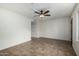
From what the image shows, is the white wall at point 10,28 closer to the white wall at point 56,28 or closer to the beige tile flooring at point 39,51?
the beige tile flooring at point 39,51

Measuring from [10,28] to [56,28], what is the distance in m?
5.06

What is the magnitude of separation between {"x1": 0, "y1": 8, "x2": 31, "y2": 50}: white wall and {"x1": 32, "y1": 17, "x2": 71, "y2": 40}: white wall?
143 inches

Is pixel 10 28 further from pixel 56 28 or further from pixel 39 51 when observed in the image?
pixel 56 28

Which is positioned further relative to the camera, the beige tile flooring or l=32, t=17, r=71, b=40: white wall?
l=32, t=17, r=71, b=40: white wall

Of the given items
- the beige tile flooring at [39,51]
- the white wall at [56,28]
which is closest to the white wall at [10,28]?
the beige tile flooring at [39,51]

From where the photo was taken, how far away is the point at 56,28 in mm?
8836

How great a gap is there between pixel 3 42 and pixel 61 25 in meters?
5.67

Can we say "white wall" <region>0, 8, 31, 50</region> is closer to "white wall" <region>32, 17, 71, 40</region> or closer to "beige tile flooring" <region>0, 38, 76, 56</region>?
"beige tile flooring" <region>0, 38, 76, 56</region>

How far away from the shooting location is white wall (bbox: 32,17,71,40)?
26.5 feet

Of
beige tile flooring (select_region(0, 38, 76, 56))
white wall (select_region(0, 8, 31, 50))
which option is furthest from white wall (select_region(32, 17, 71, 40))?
white wall (select_region(0, 8, 31, 50))

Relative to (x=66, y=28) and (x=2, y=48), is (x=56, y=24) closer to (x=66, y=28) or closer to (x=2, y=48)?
(x=66, y=28)

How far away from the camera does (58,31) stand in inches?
343

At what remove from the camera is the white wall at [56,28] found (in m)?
8.08

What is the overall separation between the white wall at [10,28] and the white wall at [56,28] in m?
3.64
